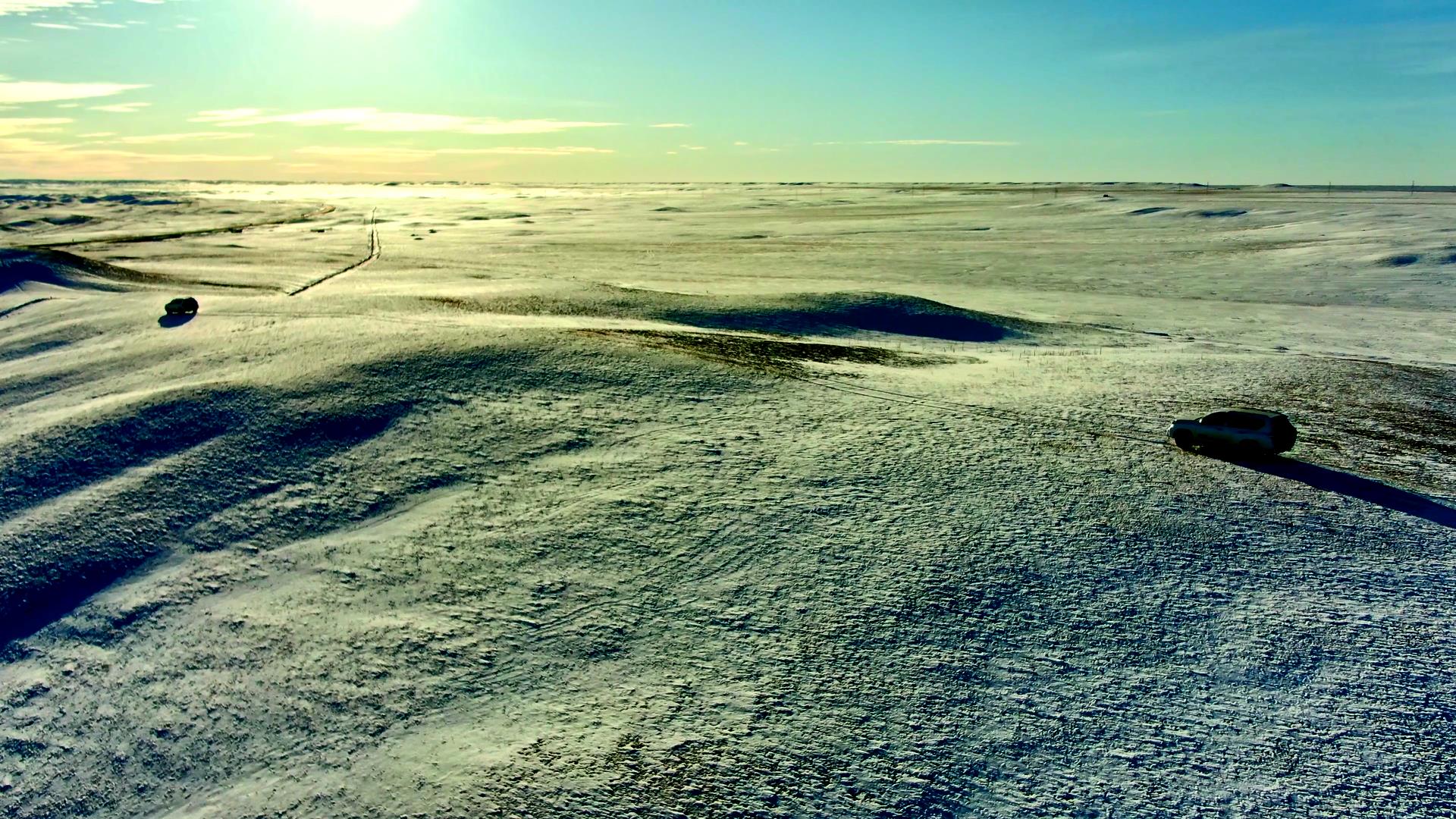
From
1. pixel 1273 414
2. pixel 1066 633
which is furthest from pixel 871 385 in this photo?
pixel 1066 633

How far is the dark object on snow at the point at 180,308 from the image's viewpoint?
1583 inches

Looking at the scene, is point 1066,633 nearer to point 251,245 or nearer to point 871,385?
point 871,385

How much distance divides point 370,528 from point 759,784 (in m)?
11.6

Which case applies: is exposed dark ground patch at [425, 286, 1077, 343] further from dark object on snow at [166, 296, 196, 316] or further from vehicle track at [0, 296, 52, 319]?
vehicle track at [0, 296, 52, 319]

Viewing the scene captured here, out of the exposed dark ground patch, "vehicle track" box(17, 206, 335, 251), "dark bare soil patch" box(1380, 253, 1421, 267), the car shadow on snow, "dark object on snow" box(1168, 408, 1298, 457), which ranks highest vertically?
"dark bare soil patch" box(1380, 253, 1421, 267)

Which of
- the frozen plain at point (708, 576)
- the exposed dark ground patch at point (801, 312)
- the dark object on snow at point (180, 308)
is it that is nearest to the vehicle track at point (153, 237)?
the dark object on snow at point (180, 308)

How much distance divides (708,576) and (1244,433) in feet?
44.9

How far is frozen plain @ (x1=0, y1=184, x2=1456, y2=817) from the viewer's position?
39.9 feet

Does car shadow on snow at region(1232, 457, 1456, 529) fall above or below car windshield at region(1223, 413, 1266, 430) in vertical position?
below

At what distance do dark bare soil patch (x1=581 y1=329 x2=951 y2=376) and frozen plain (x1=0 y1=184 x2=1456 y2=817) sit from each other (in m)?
0.33

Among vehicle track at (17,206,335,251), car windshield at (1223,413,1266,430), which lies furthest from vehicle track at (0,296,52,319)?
car windshield at (1223,413,1266,430)

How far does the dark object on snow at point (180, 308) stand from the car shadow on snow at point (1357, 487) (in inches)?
1647

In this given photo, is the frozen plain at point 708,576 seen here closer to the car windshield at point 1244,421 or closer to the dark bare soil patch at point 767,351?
the dark bare soil patch at point 767,351

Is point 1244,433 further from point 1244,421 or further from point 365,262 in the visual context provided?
point 365,262
